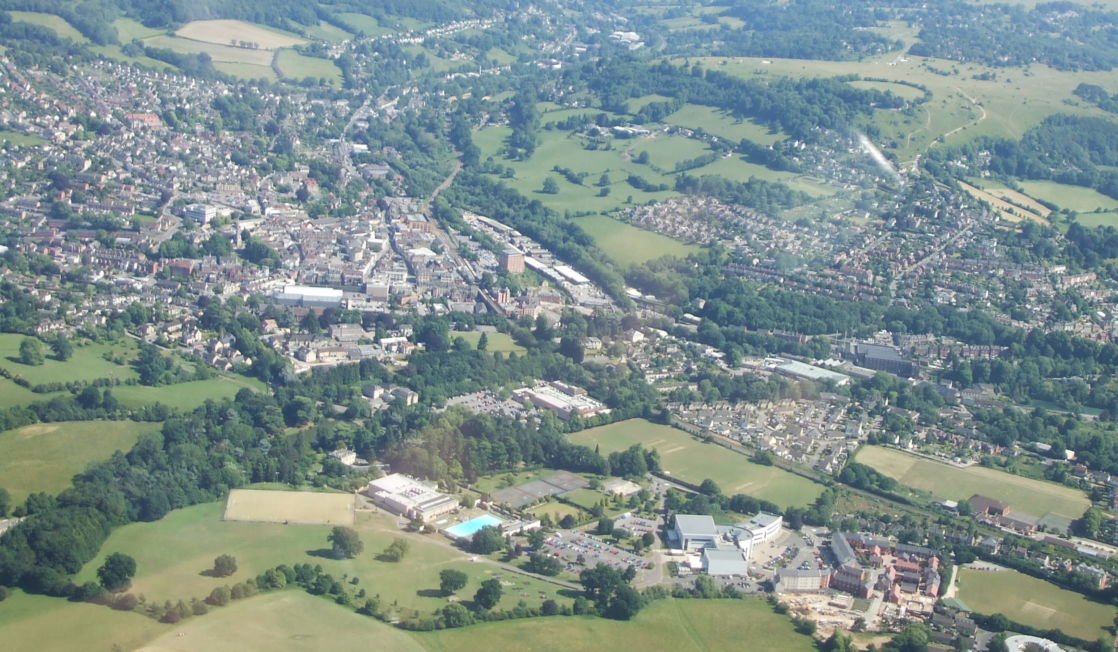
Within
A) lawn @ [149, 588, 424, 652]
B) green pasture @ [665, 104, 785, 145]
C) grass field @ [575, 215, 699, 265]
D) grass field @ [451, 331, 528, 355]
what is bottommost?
grass field @ [575, 215, 699, 265]

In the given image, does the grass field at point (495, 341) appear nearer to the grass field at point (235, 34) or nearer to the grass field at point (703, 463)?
the grass field at point (703, 463)

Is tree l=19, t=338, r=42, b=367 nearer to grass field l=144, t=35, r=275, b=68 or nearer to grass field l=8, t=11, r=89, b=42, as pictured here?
grass field l=8, t=11, r=89, b=42

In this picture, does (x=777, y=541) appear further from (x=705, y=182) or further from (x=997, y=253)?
(x=705, y=182)

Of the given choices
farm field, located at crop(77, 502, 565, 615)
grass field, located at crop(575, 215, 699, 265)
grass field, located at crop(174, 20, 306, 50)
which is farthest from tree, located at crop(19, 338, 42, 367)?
grass field, located at crop(174, 20, 306, 50)

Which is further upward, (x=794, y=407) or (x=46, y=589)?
(x=46, y=589)

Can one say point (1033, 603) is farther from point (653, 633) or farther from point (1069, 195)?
point (1069, 195)

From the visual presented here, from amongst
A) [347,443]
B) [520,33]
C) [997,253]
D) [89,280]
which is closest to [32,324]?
[89,280]
